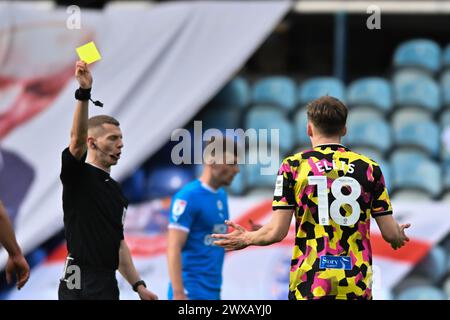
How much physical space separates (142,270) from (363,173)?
4662mm

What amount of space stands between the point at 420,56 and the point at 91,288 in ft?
25.5

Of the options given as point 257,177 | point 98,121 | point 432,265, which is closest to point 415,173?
point 432,265

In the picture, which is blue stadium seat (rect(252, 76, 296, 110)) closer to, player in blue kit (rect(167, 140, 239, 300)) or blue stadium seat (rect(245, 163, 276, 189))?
blue stadium seat (rect(245, 163, 276, 189))

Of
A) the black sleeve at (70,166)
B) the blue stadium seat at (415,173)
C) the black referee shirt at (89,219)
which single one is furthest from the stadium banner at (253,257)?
the black sleeve at (70,166)

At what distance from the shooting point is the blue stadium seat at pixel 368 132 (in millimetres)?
10469

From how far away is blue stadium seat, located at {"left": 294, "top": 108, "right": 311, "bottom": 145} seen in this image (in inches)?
419

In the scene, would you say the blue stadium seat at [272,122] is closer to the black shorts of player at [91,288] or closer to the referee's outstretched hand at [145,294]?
the referee's outstretched hand at [145,294]

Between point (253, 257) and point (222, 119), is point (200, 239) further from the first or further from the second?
point (222, 119)

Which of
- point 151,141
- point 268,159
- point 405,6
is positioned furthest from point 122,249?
point 405,6

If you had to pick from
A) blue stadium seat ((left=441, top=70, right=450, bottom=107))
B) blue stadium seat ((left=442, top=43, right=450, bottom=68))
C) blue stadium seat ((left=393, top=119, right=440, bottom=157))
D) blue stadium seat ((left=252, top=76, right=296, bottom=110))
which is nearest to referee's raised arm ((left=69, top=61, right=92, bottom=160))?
blue stadium seat ((left=393, top=119, right=440, bottom=157))

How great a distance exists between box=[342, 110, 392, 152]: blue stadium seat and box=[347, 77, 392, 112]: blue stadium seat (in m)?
0.25

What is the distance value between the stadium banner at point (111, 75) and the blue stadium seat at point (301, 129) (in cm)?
108

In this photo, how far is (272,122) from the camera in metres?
10.8
